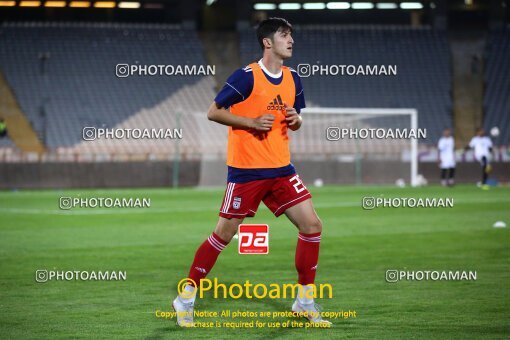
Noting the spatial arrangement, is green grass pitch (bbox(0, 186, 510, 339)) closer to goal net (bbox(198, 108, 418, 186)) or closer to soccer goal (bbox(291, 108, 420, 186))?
goal net (bbox(198, 108, 418, 186))

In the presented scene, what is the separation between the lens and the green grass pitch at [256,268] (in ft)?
22.0

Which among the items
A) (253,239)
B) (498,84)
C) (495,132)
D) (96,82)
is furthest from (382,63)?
(253,239)

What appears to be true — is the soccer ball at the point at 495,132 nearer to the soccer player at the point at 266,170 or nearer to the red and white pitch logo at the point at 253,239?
the red and white pitch logo at the point at 253,239

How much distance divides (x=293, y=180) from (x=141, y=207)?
14.8 meters

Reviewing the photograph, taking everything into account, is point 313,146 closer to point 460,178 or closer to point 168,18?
point 460,178

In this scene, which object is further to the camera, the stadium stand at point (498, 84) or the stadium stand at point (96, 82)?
the stadium stand at point (498, 84)

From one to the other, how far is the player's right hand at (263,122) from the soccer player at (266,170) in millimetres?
92

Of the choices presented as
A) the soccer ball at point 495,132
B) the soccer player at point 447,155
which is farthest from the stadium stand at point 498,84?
the soccer player at point 447,155

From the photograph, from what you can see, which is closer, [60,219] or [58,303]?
[58,303]

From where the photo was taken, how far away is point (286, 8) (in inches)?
1681

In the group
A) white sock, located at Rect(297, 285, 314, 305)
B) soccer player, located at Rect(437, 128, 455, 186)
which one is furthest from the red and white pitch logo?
soccer player, located at Rect(437, 128, 455, 186)

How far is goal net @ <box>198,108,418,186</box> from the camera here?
3200 cm

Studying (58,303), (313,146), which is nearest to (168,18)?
(313,146)

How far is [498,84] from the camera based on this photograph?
130ft
